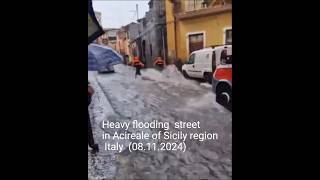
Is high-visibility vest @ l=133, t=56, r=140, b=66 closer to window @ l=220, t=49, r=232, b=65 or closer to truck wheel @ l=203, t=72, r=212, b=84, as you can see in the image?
truck wheel @ l=203, t=72, r=212, b=84

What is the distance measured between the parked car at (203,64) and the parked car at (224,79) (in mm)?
40

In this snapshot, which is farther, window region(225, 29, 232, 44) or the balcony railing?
the balcony railing

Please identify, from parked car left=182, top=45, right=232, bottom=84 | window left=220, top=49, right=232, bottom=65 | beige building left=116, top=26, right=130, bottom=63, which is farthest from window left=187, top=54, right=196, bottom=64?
beige building left=116, top=26, right=130, bottom=63

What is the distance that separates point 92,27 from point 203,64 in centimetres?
91

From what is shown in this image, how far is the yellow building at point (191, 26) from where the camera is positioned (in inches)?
148

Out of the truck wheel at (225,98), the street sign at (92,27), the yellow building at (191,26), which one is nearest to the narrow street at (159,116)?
the truck wheel at (225,98)

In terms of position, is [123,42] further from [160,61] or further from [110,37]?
[160,61]

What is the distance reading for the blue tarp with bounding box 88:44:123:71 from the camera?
12.3 feet

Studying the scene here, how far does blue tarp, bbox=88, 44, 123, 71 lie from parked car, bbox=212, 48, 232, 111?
77 centimetres

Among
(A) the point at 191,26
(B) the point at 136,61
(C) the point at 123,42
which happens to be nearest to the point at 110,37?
(C) the point at 123,42
